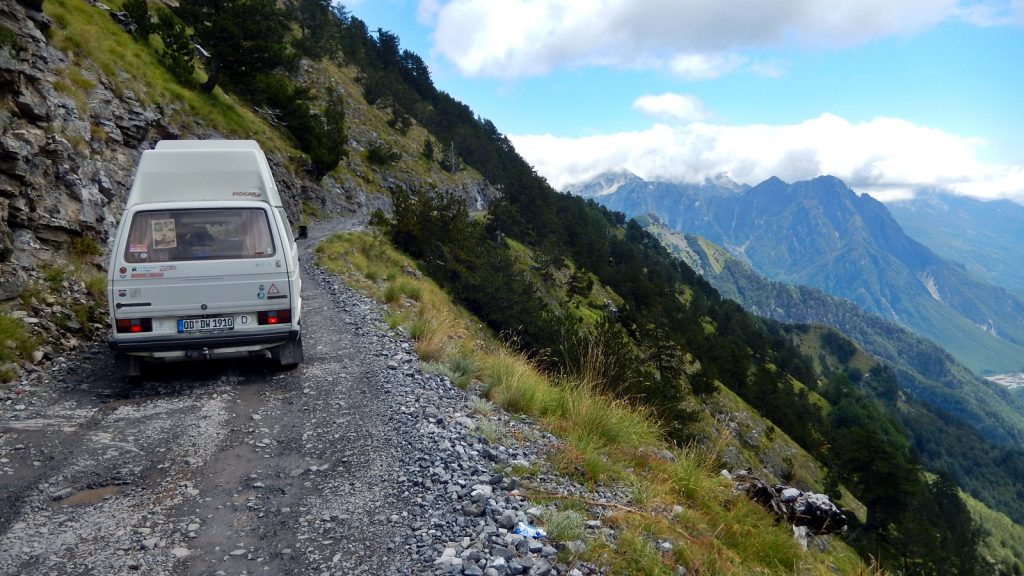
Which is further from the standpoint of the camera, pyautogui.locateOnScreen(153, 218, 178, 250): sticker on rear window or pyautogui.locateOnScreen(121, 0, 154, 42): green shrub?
pyautogui.locateOnScreen(121, 0, 154, 42): green shrub

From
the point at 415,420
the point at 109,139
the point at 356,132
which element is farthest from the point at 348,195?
the point at 415,420

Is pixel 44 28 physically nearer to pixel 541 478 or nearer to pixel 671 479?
pixel 541 478

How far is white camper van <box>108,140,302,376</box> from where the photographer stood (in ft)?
22.9

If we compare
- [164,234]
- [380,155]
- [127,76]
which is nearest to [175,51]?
[127,76]

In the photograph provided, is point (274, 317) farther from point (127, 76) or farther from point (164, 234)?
Result: point (127, 76)

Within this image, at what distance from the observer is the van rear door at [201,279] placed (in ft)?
22.9

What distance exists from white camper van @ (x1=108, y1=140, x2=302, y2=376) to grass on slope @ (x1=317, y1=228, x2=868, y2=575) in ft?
8.66

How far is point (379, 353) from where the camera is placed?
9.30 m

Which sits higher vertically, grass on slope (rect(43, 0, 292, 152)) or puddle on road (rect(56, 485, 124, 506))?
grass on slope (rect(43, 0, 292, 152))

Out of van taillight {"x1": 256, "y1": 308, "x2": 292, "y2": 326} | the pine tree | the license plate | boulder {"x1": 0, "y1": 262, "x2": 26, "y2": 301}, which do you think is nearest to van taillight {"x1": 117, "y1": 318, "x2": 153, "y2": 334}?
the license plate

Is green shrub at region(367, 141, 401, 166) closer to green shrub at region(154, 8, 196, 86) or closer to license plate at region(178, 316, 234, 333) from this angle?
green shrub at region(154, 8, 196, 86)

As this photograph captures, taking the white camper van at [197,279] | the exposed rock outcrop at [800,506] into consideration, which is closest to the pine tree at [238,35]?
the white camper van at [197,279]

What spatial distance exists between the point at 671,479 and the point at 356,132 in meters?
55.4

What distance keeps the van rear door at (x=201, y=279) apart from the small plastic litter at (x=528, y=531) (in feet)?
17.0
